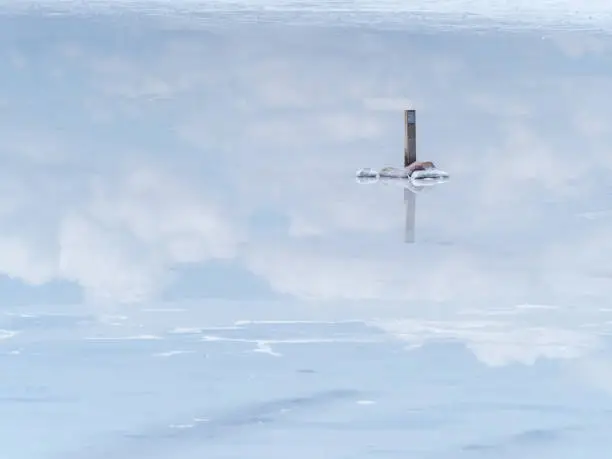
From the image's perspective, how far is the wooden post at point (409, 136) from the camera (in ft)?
38.7

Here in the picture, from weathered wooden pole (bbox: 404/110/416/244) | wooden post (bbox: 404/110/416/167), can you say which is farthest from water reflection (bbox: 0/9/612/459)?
wooden post (bbox: 404/110/416/167)

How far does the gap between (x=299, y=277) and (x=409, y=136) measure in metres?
4.04

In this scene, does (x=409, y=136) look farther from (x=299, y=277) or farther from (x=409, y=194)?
(x=299, y=277)

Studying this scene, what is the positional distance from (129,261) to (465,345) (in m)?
2.29

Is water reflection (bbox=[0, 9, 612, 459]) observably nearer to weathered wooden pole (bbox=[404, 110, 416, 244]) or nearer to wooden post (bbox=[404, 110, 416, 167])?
weathered wooden pole (bbox=[404, 110, 416, 244])

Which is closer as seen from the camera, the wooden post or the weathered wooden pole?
the weathered wooden pole

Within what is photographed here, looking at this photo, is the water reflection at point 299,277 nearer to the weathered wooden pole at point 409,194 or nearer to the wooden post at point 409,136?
the weathered wooden pole at point 409,194

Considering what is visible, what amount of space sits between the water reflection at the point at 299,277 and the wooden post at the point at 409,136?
0.34 m

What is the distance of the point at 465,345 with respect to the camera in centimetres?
668

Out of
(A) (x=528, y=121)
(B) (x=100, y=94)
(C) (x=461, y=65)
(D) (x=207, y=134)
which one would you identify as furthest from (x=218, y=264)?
(C) (x=461, y=65)

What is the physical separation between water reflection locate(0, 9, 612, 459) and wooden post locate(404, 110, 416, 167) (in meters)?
0.34

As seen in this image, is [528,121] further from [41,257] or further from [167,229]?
[41,257]

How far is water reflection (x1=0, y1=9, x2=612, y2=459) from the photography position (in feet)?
18.9

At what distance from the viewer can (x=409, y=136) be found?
1184cm
